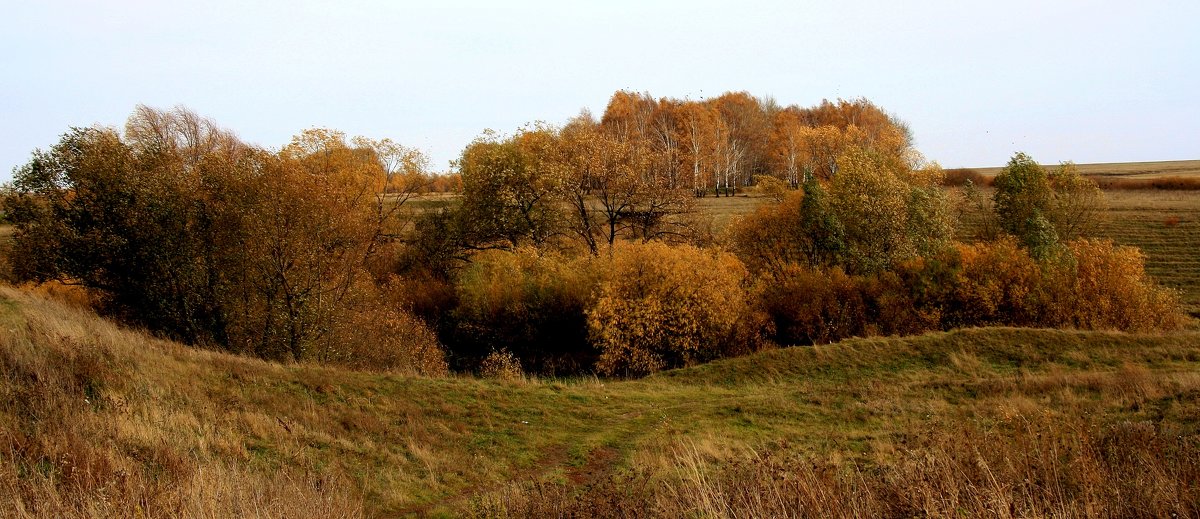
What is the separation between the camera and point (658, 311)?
33375 mm

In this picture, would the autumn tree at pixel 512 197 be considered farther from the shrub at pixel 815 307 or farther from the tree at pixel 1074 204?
the tree at pixel 1074 204

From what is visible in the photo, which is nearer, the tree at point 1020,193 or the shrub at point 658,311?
the shrub at point 658,311

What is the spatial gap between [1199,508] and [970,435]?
2907 millimetres

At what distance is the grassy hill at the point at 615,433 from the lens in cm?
693

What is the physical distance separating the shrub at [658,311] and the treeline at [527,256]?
107 millimetres

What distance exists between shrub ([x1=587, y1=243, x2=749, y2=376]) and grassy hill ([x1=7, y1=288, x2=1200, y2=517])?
176 inches

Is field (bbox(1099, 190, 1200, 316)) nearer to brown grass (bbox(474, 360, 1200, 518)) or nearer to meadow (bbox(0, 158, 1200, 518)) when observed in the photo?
meadow (bbox(0, 158, 1200, 518))

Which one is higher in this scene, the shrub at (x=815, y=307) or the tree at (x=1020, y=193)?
the tree at (x=1020, y=193)

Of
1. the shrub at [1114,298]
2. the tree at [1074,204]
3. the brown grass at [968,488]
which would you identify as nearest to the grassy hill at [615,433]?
the brown grass at [968,488]

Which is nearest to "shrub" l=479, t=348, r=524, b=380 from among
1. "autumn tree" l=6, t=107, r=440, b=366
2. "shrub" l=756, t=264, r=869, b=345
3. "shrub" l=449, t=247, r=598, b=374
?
"shrub" l=449, t=247, r=598, b=374

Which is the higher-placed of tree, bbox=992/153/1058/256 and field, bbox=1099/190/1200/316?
tree, bbox=992/153/1058/256

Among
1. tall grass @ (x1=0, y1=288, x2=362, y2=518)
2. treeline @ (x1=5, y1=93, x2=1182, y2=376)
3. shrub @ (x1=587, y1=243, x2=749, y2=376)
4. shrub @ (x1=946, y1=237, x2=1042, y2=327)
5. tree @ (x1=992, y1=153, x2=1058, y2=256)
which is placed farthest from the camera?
tree @ (x1=992, y1=153, x2=1058, y2=256)

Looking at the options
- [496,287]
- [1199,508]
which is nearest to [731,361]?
[496,287]

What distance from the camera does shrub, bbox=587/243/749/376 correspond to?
33.3 m
